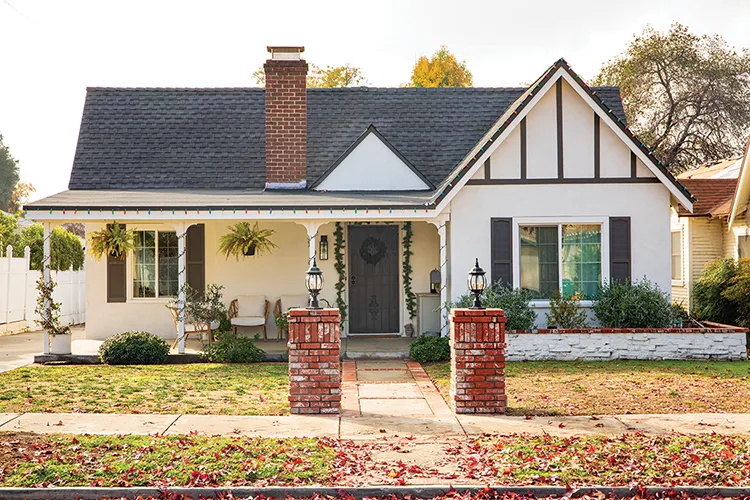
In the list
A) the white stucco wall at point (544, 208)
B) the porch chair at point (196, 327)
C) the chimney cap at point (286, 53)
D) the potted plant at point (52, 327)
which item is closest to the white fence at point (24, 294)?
the potted plant at point (52, 327)

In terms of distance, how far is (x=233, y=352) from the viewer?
13.3m

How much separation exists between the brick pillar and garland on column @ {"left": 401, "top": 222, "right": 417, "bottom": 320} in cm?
725

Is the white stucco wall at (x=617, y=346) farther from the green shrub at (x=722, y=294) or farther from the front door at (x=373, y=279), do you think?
the front door at (x=373, y=279)

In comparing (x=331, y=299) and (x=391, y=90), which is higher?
(x=391, y=90)

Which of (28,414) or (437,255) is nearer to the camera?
(28,414)

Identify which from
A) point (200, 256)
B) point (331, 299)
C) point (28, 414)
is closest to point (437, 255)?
point (331, 299)

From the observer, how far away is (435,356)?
13242 millimetres

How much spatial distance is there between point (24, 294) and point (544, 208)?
43.6ft

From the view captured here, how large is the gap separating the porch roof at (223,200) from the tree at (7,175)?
41357 mm

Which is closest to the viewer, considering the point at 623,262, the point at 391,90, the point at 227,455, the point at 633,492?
the point at 633,492

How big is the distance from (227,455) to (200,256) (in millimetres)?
9543

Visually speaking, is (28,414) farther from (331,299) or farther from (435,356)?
(331,299)

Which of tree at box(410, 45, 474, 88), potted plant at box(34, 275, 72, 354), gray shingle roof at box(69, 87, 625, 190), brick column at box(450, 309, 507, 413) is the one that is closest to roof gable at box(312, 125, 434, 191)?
gray shingle roof at box(69, 87, 625, 190)

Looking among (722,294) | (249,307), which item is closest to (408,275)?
(249,307)
